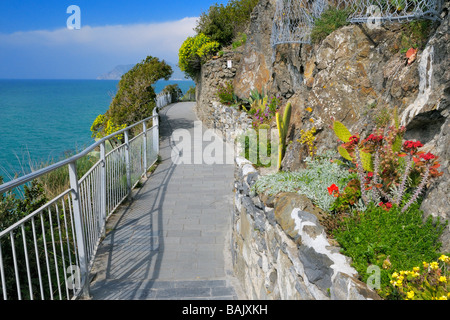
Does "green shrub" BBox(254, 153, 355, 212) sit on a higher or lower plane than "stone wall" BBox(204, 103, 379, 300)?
higher

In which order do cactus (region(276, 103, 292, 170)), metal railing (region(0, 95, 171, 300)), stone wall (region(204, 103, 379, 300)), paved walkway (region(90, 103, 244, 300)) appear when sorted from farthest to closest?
1. cactus (region(276, 103, 292, 170))
2. paved walkway (region(90, 103, 244, 300))
3. metal railing (region(0, 95, 171, 300))
4. stone wall (region(204, 103, 379, 300))

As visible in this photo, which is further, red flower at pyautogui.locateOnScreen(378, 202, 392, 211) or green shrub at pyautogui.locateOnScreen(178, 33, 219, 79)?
green shrub at pyautogui.locateOnScreen(178, 33, 219, 79)

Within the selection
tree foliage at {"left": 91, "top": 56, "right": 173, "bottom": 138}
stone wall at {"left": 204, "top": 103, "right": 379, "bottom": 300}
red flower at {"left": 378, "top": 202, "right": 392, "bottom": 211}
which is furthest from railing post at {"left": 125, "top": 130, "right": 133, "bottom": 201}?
tree foliage at {"left": 91, "top": 56, "right": 173, "bottom": 138}

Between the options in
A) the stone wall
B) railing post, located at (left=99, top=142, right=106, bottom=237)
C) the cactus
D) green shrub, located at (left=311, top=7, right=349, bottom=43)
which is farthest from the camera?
the cactus

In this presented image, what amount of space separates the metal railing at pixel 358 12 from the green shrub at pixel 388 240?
2553 mm

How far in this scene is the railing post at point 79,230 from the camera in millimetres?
3012

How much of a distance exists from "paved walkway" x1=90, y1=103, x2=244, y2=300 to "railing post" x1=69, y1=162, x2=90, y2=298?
24 centimetres

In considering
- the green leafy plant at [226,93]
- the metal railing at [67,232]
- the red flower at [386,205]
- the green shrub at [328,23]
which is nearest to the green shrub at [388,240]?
the red flower at [386,205]

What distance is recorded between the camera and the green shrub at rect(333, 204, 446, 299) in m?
2.00

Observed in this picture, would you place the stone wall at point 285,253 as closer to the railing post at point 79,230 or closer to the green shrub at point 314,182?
the green shrub at point 314,182

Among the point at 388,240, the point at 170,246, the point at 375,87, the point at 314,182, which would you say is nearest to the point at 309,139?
the point at 375,87

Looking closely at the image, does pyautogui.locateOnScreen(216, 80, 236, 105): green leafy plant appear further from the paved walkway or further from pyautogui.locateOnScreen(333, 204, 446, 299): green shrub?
pyautogui.locateOnScreen(333, 204, 446, 299): green shrub

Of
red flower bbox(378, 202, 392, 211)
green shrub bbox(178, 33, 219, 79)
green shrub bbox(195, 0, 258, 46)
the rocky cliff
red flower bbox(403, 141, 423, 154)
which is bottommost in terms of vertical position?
red flower bbox(378, 202, 392, 211)
